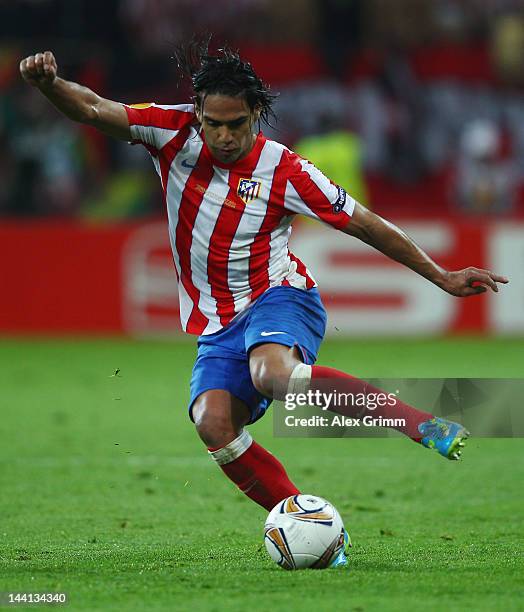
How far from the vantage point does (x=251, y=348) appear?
4.61 metres

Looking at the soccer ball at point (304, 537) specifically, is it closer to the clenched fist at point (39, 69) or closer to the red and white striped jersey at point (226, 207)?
the red and white striped jersey at point (226, 207)

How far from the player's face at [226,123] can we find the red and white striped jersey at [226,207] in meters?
0.13

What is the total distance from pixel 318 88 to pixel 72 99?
11.6m

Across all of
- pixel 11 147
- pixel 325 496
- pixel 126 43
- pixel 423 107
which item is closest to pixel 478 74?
pixel 423 107

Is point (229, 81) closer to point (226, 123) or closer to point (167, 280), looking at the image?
point (226, 123)

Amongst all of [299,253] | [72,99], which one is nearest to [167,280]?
[299,253]

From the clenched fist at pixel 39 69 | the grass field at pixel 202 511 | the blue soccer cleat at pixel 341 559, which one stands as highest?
the clenched fist at pixel 39 69

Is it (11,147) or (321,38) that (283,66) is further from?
(11,147)

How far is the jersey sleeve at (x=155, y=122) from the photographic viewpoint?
4734 millimetres

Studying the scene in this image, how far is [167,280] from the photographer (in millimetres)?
13000

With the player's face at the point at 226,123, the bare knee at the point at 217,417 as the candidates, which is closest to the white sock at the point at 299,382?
the bare knee at the point at 217,417

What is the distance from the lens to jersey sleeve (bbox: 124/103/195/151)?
4.73 m

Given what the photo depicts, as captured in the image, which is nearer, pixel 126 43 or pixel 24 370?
pixel 24 370

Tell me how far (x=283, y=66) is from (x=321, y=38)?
63 cm
